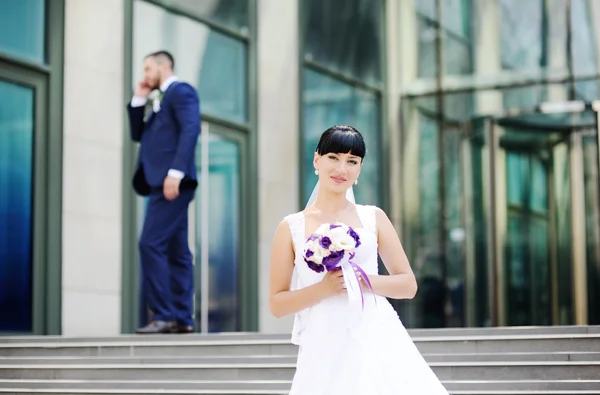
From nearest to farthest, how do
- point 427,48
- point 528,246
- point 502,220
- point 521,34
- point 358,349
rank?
point 358,349 < point 502,220 < point 528,246 < point 521,34 < point 427,48

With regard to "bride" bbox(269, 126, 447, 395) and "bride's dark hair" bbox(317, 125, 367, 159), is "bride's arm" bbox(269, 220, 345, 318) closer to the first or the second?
"bride" bbox(269, 126, 447, 395)

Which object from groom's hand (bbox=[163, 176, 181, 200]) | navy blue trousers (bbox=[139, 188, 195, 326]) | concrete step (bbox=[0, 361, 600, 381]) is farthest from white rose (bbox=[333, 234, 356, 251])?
navy blue trousers (bbox=[139, 188, 195, 326])

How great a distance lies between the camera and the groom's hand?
8.95 metres

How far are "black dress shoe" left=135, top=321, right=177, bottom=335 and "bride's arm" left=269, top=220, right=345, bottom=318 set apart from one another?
4788 mm

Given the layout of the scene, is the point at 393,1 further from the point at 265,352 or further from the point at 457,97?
the point at 265,352

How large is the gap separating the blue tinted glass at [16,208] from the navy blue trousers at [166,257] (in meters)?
1.91

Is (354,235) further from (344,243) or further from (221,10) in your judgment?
(221,10)

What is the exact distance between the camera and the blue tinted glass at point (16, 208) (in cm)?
1047

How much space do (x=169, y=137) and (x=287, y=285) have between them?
521cm

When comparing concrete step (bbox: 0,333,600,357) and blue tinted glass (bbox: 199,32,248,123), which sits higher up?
blue tinted glass (bbox: 199,32,248,123)

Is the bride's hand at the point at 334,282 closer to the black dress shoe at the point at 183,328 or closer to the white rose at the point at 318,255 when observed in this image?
the white rose at the point at 318,255

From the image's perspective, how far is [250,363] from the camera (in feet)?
24.6

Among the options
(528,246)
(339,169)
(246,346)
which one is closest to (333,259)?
(339,169)

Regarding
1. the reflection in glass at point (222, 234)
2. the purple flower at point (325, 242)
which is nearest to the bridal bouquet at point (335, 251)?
the purple flower at point (325, 242)
